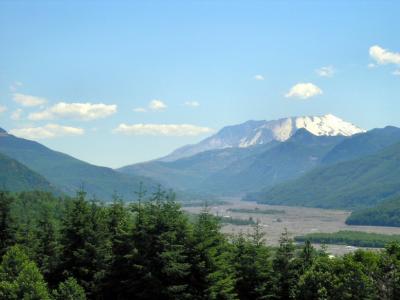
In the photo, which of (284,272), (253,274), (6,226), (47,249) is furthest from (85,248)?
(284,272)

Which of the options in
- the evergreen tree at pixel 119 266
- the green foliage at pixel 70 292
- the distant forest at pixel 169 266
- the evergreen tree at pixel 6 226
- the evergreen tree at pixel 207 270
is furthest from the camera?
the evergreen tree at pixel 6 226

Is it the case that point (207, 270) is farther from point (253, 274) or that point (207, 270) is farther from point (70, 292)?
point (70, 292)

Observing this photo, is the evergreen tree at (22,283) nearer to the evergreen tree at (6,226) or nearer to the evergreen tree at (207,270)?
the evergreen tree at (207,270)

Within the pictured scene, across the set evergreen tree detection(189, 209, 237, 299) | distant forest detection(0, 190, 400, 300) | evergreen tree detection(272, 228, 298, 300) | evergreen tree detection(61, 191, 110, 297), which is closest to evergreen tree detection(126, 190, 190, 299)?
distant forest detection(0, 190, 400, 300)

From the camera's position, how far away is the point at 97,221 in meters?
Answer: 68.3

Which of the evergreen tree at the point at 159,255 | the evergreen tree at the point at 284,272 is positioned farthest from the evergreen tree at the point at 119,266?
the evergreen tree at the point at 284,272

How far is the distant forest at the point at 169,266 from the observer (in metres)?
56.7

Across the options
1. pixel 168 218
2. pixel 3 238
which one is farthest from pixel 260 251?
pixel 3 238

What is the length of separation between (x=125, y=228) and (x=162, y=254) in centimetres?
873

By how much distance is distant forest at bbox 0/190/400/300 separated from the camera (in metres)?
56.7

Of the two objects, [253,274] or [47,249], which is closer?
[253,274]

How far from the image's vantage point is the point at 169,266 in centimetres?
5628

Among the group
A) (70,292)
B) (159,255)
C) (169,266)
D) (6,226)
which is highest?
(6,226)

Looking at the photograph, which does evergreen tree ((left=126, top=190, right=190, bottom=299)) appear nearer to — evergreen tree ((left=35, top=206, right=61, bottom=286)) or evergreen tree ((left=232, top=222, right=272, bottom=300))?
evergreen tree ((left=232, top=222, right=272, bottom=300))
